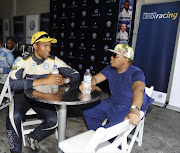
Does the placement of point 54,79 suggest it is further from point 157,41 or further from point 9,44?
point 9,44

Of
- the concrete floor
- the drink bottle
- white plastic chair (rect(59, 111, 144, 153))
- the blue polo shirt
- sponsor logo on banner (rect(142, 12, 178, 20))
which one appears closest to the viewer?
white plastic chair (rect(59, 111, 144, 153))

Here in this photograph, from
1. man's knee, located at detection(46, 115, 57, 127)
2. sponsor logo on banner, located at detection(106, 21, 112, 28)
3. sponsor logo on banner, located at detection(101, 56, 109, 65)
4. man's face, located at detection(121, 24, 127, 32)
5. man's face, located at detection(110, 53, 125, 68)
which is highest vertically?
sponsor logo on banner, located at detection(106, 21, 112, 28)

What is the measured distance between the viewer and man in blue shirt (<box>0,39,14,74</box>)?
11.4 ft

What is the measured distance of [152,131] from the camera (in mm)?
2682

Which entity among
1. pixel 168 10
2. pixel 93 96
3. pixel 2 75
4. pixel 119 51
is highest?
pixel 168 10

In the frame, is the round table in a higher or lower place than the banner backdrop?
lower

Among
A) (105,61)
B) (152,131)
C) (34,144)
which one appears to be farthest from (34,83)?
(105,61)

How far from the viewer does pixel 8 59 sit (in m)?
3.50

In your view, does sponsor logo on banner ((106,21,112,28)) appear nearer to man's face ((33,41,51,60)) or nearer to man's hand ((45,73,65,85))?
man's face ((33,41,51,60))

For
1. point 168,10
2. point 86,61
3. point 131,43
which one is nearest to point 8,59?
point 86,61

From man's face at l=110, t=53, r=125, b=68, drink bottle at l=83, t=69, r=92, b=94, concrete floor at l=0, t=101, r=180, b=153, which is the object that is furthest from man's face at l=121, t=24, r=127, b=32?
drink bottle at l=83, t=69, r=92, b=94

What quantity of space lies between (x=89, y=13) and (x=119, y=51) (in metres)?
3.06

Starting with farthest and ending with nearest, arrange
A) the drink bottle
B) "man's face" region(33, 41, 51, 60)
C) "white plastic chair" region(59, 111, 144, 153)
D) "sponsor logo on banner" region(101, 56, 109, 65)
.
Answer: "sponsor logo on banner" region(101, 56, 109, 65)
"man's face" region(33, 41, 51, 60)
the drink bottle
"white plastic chair" region(59, 111, 144, 153)

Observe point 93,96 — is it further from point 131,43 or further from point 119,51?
point 131,43
